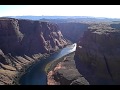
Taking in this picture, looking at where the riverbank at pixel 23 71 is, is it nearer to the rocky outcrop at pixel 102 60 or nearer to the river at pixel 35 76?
the river at pixel 35 76

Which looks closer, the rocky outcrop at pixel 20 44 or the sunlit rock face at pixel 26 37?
the rocky outcrop at pixel 20 44

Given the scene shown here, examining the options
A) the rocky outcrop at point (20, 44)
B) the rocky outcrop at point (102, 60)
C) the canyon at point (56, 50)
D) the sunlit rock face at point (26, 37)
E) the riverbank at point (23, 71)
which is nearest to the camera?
the rocky outcrop at point (102, 60)

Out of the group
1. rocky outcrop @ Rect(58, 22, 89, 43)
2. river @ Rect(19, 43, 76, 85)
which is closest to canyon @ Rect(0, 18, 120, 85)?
river @ Rect(19, 43, 76, 85)

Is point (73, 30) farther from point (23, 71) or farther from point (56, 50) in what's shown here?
point (23, 71)

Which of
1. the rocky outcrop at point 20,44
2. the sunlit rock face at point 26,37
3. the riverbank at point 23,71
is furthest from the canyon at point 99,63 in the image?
the sunlit rock face at point 26,37

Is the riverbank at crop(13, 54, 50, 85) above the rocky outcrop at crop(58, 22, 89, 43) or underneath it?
underneath

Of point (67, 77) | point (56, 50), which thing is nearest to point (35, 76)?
point (67, 77)

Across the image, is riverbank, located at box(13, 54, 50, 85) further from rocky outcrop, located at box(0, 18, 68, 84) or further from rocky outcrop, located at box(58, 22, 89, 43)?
rocky outcrop, located at box(58, 22, 89, 43)
